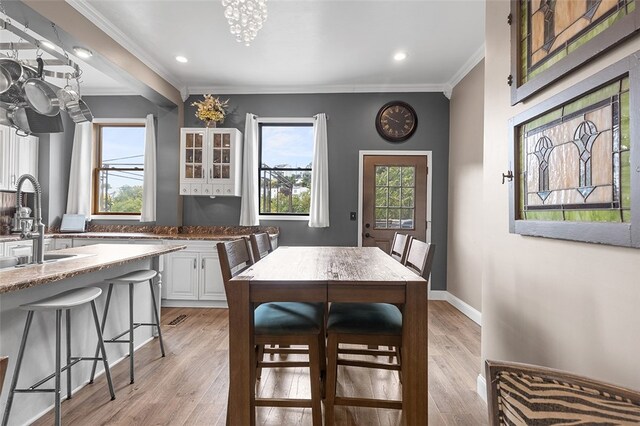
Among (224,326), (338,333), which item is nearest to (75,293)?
(338,333)

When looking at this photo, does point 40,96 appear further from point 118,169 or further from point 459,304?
point 459,304

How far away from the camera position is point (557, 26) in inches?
52.8

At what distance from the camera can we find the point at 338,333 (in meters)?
1.64

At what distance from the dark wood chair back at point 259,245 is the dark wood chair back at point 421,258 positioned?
1069 millimetres

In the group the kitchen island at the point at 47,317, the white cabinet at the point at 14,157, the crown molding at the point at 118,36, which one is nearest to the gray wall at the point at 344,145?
the crown molding at the point at 118,36

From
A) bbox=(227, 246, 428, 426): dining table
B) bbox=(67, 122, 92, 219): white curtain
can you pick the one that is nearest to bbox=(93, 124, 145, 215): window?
bbox=(67, 122, 92, 219): white curtain

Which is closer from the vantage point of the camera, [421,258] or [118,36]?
[421,258]

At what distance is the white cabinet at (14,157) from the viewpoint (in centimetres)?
390

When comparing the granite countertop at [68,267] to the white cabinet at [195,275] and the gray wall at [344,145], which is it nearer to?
the white cabinet at [195,275]

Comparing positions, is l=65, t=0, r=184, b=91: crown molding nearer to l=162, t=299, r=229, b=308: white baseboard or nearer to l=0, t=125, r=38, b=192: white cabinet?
l=0, t=125, r=38, b=192: white cabinet

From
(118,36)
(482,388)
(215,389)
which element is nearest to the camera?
(482,388)

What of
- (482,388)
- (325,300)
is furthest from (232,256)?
(482,388)

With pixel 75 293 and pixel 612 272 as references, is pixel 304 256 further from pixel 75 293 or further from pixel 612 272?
pixel 612 272

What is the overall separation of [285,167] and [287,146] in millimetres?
306
